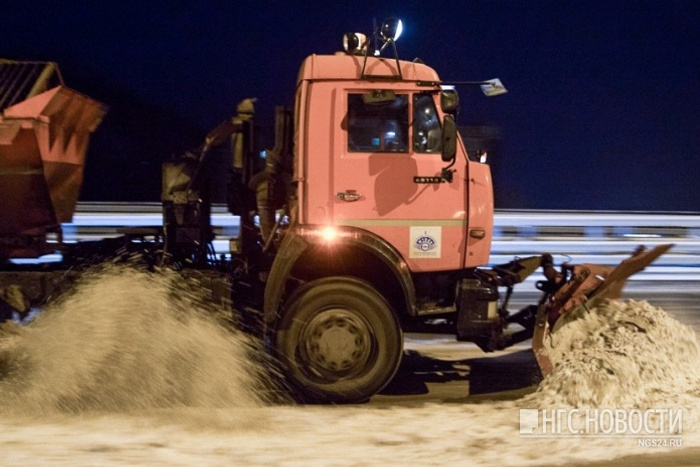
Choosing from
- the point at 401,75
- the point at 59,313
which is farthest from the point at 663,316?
the point at 59,313

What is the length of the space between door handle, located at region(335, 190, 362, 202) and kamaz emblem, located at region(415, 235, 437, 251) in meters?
0.63

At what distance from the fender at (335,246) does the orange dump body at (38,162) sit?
80.6 inches

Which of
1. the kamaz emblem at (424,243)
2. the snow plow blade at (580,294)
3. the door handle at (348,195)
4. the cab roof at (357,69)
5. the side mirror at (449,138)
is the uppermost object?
the cab roof at (357,69)

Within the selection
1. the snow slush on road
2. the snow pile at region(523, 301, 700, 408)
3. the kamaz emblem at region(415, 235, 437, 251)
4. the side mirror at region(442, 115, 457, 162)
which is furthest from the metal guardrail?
the side mirror at region(442, 115, 457, 162)

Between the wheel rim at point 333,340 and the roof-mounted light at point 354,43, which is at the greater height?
the roof-mounted light at point 354,43

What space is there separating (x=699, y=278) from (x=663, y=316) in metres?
7.81

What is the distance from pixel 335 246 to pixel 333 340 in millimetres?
775

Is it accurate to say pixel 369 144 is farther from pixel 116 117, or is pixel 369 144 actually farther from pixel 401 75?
pixel 116 117

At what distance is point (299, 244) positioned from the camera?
584cm

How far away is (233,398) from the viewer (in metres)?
5.61

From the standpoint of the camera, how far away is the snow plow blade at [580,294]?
5.85m

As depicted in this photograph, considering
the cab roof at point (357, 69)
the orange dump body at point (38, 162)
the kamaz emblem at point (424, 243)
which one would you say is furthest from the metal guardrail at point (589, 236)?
the kamaz emblem at point (424, 243)

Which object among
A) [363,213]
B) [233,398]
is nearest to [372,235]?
[363,213]

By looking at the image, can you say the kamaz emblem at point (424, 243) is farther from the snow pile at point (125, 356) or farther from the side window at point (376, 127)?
the snow pile at point (125, 356)
